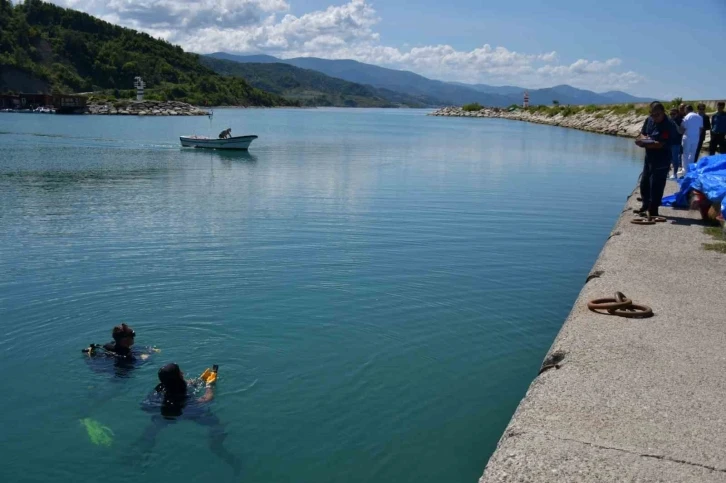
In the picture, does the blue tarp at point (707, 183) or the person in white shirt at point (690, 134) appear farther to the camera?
the person in white shirt at point (690, 134)

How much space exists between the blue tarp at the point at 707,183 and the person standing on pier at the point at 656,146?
103 cm

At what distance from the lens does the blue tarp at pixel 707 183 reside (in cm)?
1427

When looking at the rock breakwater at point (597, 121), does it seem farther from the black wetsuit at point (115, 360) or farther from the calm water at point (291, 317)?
the black wetsuit at point (115, 360)

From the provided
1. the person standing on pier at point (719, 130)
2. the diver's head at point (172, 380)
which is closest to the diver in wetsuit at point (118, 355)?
the diver's head at point (172, 380)

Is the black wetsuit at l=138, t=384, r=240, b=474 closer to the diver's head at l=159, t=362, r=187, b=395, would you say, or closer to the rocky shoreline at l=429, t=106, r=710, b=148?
the diver's head at l=159, t=362, r=187, b=395

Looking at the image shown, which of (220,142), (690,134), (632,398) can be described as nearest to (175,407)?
(632,398)

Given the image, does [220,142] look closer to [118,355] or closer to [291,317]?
[291,317]

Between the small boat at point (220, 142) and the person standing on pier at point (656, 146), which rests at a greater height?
the person standing on pier at point (656, 146)

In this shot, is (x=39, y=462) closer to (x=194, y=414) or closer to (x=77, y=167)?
(x=194, y=414)

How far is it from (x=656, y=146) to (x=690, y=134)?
7.41 m

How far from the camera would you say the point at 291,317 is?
11.3 meters

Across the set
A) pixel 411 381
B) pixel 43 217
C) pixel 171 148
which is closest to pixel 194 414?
pixel 411 381

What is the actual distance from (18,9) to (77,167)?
546 feet

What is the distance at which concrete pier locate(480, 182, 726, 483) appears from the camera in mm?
4891
